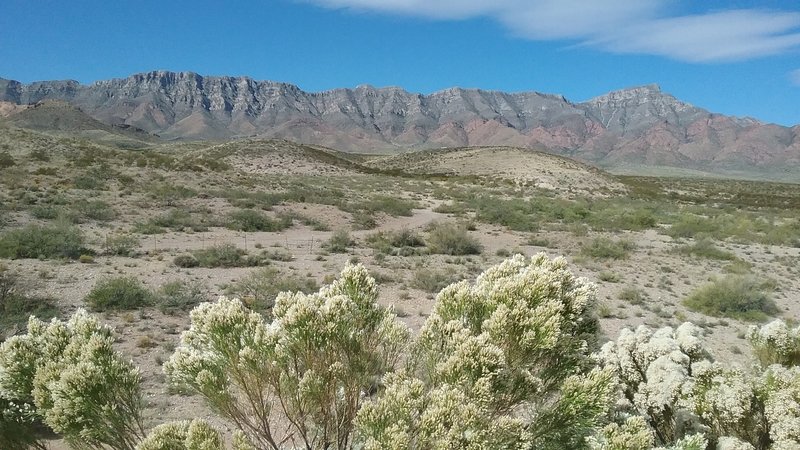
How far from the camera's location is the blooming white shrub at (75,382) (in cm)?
418

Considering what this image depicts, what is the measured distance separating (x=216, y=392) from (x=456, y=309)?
7.89ft

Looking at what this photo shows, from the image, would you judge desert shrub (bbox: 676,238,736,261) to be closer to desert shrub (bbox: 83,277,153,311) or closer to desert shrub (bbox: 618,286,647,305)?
desert shrub (bbox: 618,286,647,305)

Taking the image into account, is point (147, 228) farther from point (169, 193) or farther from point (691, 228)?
point (691, 228)

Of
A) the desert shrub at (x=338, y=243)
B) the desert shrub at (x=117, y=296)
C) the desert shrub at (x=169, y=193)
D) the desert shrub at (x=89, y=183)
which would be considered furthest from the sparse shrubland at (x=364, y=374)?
the desert shrub at (x=89, y=183)

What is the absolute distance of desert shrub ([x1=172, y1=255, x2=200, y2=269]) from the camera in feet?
65.7

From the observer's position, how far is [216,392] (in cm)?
438

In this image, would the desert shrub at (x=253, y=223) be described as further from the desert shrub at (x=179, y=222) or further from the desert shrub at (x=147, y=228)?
the desert shrub at (x=147, y=228)

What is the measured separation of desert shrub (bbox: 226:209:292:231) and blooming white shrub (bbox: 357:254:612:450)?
25387mm

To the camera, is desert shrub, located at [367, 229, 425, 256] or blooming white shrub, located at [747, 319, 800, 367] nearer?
blooming white shrub, located at [747, 319, 800, 367]

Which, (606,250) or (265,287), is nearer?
(265,287)

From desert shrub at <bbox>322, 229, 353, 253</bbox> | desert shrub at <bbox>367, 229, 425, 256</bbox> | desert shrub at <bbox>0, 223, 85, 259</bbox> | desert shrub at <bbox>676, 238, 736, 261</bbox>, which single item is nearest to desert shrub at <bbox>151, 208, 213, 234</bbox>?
desert shrub at <bbox>0, 223, 85, 259</bbox>

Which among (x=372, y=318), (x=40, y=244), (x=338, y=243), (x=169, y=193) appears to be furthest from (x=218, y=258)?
(x=372, y=318)

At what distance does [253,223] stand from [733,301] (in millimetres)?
23805

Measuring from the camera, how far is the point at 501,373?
430cm
